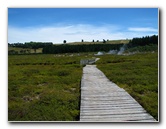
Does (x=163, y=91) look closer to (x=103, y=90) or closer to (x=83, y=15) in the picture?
(x=103, y=90)

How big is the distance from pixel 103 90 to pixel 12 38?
276 cm

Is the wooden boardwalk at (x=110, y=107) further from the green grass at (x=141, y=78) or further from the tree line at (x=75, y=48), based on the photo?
the tree line at (x=75, y=48)

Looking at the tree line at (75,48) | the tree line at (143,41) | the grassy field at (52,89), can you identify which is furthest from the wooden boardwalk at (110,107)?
the tree line at (143,41)

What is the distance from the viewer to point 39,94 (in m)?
6.67

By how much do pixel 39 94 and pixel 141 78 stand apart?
305 centimetres

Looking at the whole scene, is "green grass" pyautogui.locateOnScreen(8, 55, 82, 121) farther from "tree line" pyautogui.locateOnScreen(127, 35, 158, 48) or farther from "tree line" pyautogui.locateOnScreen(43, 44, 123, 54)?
"tree line" pyautogui.locateOnScreen(127, 35, 158, 48)

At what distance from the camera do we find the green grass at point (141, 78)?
5.89 m

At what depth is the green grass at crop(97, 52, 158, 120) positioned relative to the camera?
5.89m

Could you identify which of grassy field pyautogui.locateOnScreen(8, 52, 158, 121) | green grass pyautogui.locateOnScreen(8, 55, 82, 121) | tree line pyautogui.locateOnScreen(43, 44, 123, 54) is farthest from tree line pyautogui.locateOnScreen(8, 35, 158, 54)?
green grass pyautogui.locateOnScreen(8, 55, 82, 121)

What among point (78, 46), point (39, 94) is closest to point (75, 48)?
point (78, 46)

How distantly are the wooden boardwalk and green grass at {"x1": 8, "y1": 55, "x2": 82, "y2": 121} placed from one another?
0.24 m

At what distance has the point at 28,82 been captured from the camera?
7008 mm

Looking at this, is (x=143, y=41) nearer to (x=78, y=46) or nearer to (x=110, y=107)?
(x=78, y=46)
